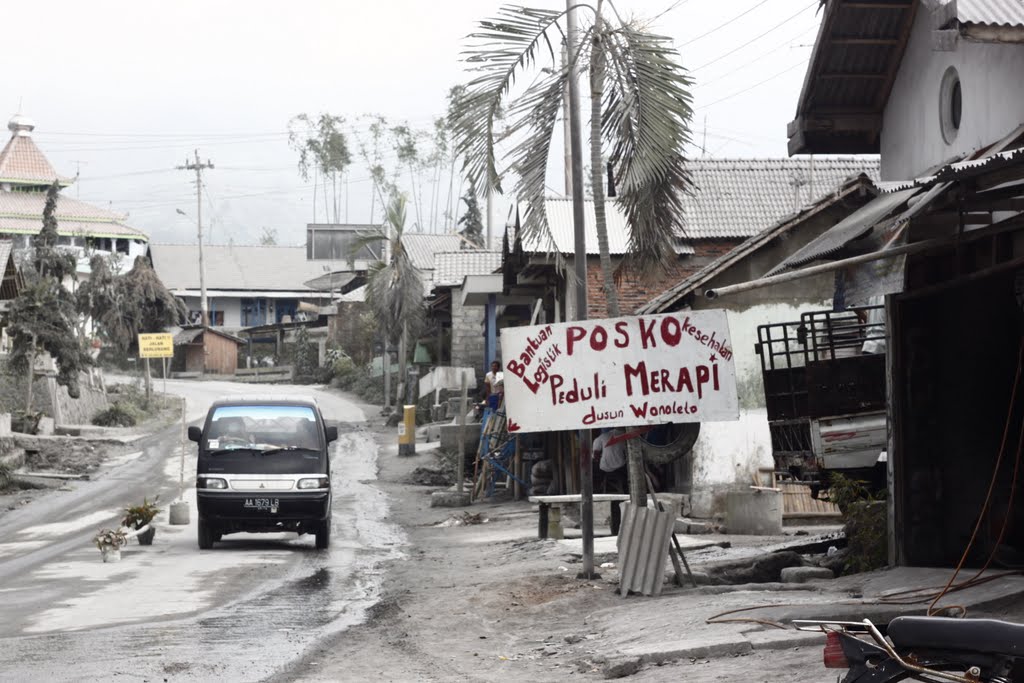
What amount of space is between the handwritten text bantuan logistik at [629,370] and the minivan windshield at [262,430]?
7.27 metres

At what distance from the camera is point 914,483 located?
12.7m

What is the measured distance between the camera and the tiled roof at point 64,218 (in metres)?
78.4

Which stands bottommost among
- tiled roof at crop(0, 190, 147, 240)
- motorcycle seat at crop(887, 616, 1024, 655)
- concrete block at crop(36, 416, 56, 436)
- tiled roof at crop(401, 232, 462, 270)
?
motorcycle seat at crop(887, 616, 1024, 655)

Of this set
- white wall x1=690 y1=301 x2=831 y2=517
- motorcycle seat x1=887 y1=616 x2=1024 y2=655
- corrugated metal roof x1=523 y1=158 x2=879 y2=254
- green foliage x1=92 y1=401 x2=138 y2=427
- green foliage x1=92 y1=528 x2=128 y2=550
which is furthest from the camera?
green foliage x1=92 y1=401 x2=138 y2=427

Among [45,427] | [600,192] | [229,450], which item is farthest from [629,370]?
[45,427]

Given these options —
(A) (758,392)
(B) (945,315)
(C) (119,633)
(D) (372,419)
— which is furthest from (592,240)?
(D) (372,419)

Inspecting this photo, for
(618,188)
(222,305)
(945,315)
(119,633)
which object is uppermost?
(222,305)

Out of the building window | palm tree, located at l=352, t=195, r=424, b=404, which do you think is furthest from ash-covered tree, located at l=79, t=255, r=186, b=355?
the building window

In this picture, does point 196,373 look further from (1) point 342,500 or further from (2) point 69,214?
(1) point 342,500

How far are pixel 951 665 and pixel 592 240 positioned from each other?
2156 cm

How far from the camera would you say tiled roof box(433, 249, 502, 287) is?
1833 inches

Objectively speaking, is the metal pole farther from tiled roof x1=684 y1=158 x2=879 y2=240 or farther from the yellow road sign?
the yellow road sign

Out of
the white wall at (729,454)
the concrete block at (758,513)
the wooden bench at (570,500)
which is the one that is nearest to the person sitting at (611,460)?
the wooden bench at (570,500)

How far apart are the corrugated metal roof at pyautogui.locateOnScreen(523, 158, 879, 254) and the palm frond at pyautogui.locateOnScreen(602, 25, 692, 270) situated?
1177cm
